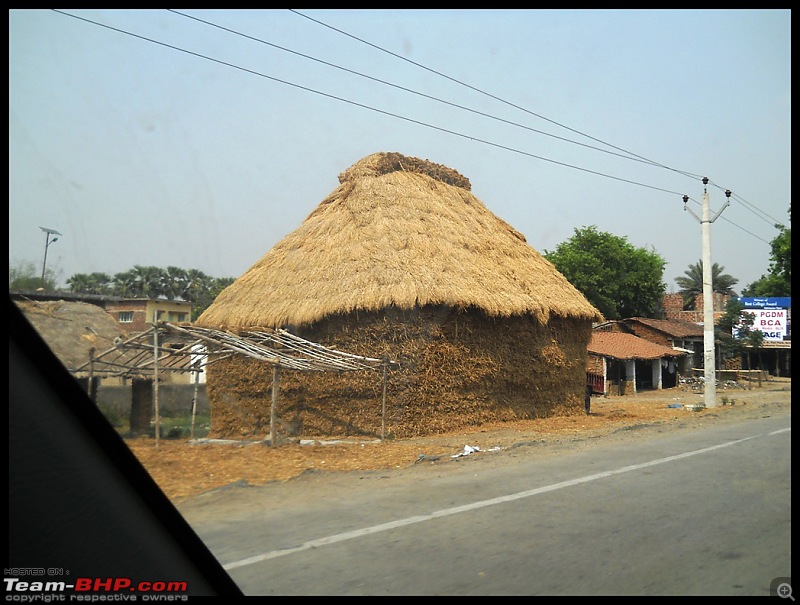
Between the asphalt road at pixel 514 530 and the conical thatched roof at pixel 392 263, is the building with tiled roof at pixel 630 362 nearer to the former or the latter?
the conical thatched roof at pixel 392 263

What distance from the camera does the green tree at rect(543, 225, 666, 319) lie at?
146 feet

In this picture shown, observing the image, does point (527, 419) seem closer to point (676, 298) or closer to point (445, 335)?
point (445, 335)

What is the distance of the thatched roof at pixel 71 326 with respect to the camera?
3.05m

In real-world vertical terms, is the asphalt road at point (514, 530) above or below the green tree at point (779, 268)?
→ below

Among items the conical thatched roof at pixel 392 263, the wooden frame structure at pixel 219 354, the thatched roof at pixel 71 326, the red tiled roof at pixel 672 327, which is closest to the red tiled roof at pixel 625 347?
the red tiled roof at pixel 672 327

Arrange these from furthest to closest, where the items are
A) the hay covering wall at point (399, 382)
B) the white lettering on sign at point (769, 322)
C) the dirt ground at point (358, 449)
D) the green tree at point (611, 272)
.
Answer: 1. the green tree at point (611, 272)
2. the white lettering on sign at point (769, 322)
3. the hay covering wall at point (399, 382)
4. the dirt ground at point (358, 449)

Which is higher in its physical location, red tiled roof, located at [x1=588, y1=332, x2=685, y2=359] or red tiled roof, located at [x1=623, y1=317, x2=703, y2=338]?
red tiled roof, located at [x1=623, y1=317, x2=703, y2=338]

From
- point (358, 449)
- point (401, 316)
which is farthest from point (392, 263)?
point (358, 449)
